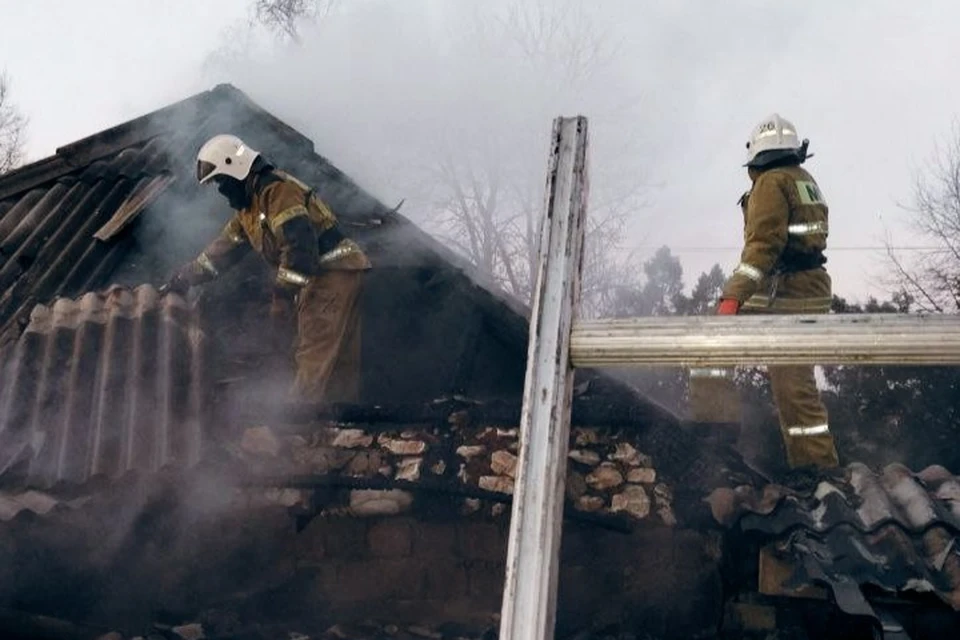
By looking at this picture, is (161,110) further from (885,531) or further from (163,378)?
(885,531)

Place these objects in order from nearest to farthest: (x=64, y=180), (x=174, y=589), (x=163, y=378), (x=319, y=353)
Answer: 1. (x=163, y=378)
2. (x=174, y=589)
3. (x=319, y=353)
4. (x=64, y=180)

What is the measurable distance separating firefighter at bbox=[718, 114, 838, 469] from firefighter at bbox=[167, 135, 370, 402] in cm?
237

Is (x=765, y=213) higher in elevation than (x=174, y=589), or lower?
higher

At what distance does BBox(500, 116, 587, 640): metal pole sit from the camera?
44.8 inches

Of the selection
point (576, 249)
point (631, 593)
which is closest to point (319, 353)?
point (631, 593)

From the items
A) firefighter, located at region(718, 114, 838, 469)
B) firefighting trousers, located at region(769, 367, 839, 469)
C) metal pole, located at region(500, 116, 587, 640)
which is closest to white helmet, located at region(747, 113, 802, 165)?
firefighter, located at region(718, 114, 838, 469)

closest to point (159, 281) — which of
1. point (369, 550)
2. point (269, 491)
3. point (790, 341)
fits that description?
point (269, 491)

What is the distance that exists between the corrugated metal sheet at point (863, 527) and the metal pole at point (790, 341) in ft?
8.05

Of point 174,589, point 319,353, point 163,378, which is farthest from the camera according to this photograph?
point 319,353

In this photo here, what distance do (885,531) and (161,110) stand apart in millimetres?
6336

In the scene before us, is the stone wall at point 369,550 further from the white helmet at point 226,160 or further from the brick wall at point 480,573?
the white helmet at point 226,160

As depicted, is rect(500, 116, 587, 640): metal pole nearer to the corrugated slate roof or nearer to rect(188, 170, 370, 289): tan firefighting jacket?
rect(188, 170, 370, 289): tan firefighting jacket

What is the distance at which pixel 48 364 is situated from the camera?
4559mm

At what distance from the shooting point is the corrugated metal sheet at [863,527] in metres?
A: 3.60
